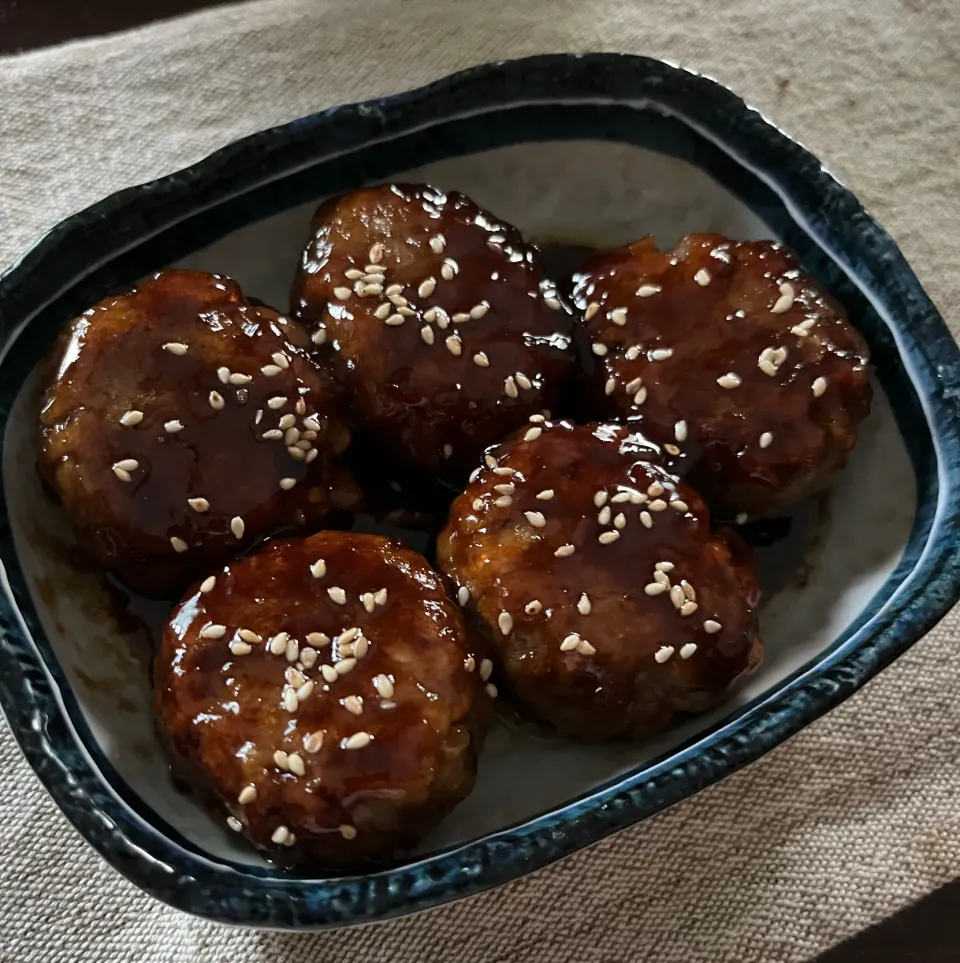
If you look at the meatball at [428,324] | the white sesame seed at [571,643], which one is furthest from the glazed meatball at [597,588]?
the meatball at [428,324]

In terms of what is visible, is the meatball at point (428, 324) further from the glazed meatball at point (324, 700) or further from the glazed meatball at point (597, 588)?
the glazed meatball at point (324, 700)

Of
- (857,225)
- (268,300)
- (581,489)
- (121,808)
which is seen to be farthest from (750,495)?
(121,808)

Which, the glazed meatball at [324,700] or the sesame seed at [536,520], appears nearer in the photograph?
the glazed meatball at [324,700]

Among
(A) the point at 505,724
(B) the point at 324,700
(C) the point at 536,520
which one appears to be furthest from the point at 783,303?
(B) the point at 324,700

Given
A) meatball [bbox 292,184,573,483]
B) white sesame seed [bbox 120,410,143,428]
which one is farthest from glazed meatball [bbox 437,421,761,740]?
white sesame seed [bbox 120,410,143,428]

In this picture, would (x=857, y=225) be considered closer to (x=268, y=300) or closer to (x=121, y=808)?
(x=268, y=300)

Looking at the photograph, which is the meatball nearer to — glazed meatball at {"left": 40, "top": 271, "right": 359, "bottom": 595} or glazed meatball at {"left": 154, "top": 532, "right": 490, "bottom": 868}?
glazed meatball at {"left": 40, "top": 271, "right": 359, "bottom": 595}
